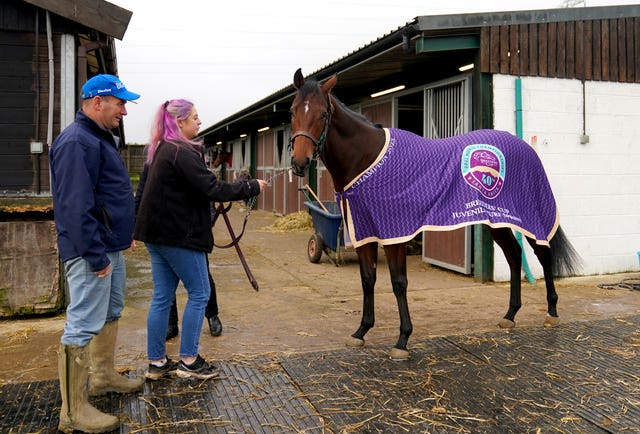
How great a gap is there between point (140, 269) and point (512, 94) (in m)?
5.13

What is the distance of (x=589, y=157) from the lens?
6715 mm

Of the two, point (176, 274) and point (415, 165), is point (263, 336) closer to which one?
point (176, 274)

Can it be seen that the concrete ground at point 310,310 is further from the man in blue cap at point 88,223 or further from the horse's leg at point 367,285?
the man in blue cap at point 88,223

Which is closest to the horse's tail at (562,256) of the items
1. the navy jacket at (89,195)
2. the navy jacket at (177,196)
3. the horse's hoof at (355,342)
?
the horse's hoof at (355,342)

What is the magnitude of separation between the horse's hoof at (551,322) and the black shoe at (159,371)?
3.03 m

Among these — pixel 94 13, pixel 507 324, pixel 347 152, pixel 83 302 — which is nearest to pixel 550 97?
pixel 507 324

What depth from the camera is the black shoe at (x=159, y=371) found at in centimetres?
324

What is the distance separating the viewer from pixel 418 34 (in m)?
5.86

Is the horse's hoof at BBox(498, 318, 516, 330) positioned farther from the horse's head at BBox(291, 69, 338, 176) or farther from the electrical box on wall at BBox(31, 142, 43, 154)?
the electrical box on wall at BBox(31, 142, 43, 154)

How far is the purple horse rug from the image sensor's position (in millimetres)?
3826

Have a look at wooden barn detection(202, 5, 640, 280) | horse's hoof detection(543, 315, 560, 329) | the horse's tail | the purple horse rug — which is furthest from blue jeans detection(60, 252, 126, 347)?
the horse's tail

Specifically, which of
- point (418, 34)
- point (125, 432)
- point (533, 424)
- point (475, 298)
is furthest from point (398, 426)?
point (418, 34)

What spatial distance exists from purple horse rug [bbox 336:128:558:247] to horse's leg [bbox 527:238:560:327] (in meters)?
0.20

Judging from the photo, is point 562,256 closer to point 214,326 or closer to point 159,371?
point 214,326
